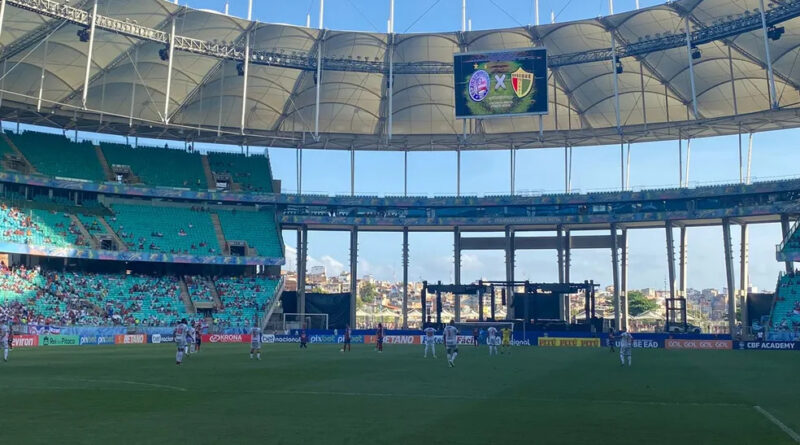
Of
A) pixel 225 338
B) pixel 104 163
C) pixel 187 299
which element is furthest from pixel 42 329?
pixel 104 163

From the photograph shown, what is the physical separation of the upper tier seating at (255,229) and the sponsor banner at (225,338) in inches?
536

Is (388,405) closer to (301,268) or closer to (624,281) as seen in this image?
(301,268)

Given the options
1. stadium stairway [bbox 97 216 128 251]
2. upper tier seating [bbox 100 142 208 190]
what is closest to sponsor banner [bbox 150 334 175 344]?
stadium stairway [bbox 97 216 128 251]

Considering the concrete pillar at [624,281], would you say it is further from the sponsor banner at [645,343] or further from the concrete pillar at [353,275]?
the concrete pillar at [353,275]

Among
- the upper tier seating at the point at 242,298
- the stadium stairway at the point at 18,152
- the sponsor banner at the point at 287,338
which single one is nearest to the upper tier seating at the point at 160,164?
the stadium stairway at the point at 18,152

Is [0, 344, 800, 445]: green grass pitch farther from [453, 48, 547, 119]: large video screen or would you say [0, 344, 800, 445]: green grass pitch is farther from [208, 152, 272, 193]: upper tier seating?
[208, 152, 272, 193]: upper tier seating

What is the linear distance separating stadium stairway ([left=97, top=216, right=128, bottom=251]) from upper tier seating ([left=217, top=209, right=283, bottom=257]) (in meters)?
10.2

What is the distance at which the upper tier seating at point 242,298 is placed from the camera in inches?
2670

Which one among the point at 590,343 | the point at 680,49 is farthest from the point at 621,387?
the point at 680,49

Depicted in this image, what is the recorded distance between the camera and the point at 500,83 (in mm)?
61844

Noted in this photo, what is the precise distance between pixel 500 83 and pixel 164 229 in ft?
118

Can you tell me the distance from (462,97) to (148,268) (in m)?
35.6

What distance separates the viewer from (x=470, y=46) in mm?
67500

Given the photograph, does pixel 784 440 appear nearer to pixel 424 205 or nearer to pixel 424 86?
pixel 424 86
